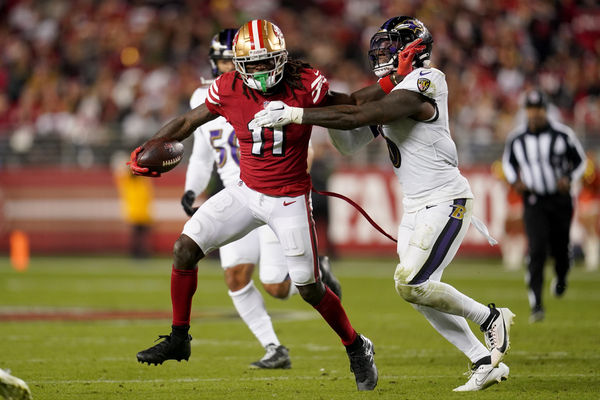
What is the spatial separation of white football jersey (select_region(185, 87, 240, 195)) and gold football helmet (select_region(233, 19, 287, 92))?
4.36 feet

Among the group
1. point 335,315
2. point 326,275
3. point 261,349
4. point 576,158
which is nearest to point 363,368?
point 335,315

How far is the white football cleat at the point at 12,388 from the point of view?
14.7 ft

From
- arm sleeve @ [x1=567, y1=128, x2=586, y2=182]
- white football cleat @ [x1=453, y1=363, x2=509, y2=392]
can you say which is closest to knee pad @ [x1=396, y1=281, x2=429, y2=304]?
white football cleat @ [x1=453, y1=363, x2=509, y2=392]

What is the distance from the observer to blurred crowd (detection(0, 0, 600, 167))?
16219 millimetres

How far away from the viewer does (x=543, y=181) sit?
919 centimetres

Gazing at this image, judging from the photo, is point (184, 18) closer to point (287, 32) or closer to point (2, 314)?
Answer: point (287, 32)

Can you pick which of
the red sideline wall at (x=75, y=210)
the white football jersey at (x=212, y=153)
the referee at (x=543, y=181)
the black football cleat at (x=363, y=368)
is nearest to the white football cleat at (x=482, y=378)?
the black football cleat at (x=363, y=368)

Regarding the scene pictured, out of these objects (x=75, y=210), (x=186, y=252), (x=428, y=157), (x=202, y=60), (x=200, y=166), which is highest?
(x=428, y=157)

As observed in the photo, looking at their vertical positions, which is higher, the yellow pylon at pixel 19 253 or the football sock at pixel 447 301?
the football sock at pixel 447 301

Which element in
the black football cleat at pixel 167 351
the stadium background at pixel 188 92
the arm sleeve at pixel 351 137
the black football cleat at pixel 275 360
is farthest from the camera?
the stadium background at pixel 188 92

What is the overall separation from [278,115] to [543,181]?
4691 mm

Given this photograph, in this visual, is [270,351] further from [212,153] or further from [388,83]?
[388,83]

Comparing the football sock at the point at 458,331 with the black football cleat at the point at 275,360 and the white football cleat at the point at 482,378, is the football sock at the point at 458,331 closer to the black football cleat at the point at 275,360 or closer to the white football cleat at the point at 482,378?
the white football cleat at the point at 482,378

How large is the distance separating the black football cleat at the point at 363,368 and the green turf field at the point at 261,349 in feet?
0.18
